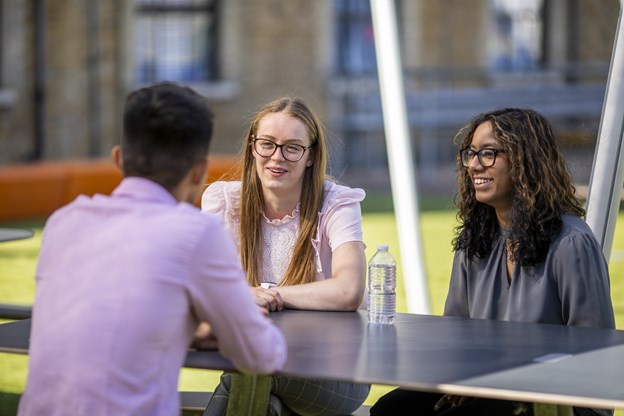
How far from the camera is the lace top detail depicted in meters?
3.98

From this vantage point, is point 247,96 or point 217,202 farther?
point 247,96

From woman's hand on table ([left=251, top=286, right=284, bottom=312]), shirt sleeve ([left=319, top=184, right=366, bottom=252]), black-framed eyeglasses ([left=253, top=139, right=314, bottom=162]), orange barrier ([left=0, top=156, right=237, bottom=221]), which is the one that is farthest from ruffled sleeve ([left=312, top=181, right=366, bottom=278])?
orange barrier ([left=0, top=156, right=237, bottom=221])

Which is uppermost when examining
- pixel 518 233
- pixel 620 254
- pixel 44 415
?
pixel 518 233

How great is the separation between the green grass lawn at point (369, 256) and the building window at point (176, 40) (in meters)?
6.12

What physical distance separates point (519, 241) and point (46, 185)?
11262mm

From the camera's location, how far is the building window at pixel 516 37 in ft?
73.5

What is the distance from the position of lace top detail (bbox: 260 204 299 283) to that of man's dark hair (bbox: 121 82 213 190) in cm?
136

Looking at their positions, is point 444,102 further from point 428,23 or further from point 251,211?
point 251,211

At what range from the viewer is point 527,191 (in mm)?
3570

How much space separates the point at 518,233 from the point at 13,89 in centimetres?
1564

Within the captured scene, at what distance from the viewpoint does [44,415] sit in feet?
8.28

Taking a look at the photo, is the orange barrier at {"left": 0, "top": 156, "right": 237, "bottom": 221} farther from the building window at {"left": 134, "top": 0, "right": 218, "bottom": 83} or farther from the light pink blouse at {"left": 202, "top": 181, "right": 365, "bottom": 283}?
the light pink blouse at {"left": 202, "top": 181, "right": 365, "bottom": 283}

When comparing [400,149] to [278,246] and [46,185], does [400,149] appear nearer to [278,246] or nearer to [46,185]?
[278,246]

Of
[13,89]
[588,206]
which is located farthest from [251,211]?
[13,89]
